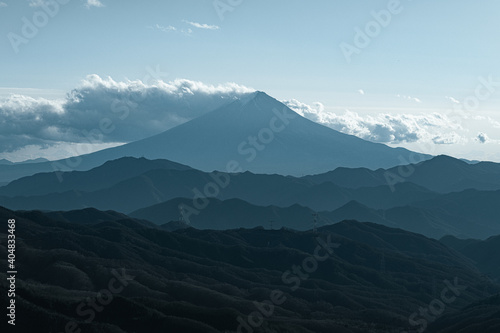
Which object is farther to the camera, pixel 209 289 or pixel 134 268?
pixel 134 268

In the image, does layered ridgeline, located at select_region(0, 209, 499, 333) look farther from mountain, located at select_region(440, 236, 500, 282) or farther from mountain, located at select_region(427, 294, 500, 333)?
mountain, located at select_region(440, 236, 500, 282)

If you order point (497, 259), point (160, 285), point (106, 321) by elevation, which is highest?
point (497, 259)

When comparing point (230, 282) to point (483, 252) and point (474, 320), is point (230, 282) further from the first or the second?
point (483, 252)

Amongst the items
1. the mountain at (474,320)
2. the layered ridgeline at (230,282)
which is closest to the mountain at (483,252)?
the layered ridgeline at (230,282)

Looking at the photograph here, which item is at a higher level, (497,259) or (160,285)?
(497,259)

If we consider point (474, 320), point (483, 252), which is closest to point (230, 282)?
point (474, 320)

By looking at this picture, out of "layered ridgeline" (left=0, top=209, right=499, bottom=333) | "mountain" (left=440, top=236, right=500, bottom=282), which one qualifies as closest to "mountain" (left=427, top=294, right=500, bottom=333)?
"layered ridgeline" (left=0, top=209, right=499, bottom=333)

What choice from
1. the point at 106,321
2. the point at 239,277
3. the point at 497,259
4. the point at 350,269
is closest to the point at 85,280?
the point at 106,321

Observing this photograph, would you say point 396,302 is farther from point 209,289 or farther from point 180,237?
point 180,237

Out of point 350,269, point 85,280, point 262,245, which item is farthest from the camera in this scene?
point 262,245
